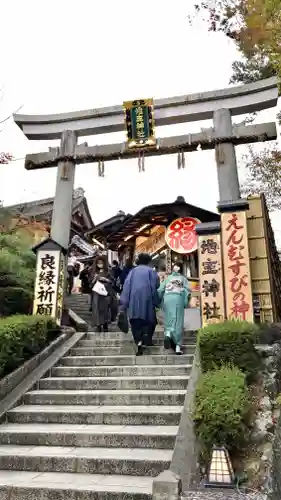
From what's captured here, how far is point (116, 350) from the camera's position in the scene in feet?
28.5

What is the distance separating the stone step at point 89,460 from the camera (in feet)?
16.1

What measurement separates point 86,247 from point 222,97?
1784cm

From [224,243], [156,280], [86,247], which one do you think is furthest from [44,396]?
[86,247]

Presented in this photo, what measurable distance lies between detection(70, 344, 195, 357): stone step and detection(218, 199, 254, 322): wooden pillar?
3.62 ft

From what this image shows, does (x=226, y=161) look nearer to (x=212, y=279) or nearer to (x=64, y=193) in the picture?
(x=64, y=193)

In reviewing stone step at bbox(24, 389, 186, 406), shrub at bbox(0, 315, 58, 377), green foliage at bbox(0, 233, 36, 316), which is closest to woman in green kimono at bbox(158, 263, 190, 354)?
stone step at bbox(24, 389, 186, 406)

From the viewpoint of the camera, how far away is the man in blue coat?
27.2ft

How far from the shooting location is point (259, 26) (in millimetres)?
10656

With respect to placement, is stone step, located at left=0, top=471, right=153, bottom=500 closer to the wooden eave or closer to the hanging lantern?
the hanging lantern

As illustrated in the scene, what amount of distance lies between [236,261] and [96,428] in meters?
3.81

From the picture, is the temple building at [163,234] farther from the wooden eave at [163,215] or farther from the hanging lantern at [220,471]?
the hanging lantern at [220,471]

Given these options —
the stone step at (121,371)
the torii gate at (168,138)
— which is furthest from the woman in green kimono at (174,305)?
the torii gate at (168,138)

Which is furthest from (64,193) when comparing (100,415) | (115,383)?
(100,415)

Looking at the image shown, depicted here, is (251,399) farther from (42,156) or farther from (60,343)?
(42,156)
